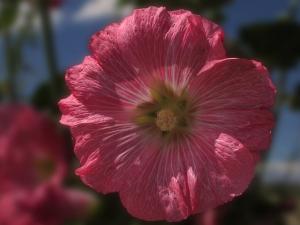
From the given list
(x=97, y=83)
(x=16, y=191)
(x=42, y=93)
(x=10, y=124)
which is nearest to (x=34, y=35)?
(x=42, y=93)

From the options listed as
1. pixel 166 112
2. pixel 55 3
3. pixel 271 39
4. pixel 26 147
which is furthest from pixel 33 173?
pixel 166 112

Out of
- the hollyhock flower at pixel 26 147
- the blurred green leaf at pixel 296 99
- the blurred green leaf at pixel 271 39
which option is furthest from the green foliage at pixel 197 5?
the blurred green leaf at pixel 296 99

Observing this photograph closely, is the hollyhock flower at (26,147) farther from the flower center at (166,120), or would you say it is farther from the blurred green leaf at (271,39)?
the flower center at (166,120)

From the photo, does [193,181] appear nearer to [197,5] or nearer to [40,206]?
[197,5]

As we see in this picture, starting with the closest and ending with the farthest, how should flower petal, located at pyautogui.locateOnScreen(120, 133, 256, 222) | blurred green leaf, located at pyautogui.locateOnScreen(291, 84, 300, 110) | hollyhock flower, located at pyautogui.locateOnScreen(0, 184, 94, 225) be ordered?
flower petal, located at pyautogui.locateOnScreen(120, 133, 256, 222), hollyhock flower, located at pyautogui.locateOnScreen(0, 184, 94, 225), blurred green leaf, located at pyautogui.locateOnScreen(291, 84, 300, 110)

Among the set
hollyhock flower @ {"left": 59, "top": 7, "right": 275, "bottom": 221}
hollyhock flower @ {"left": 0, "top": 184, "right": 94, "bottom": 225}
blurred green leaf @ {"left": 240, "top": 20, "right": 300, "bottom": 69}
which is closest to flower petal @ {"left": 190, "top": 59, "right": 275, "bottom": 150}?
hollyhock flower @ {"left": 59, "top": 7, "right": 275, "bottom": 221}

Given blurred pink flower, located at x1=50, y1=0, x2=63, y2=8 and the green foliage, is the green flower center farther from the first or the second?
blurred pink flower, located at x1=50, y1=0, x2=63, y2=8
